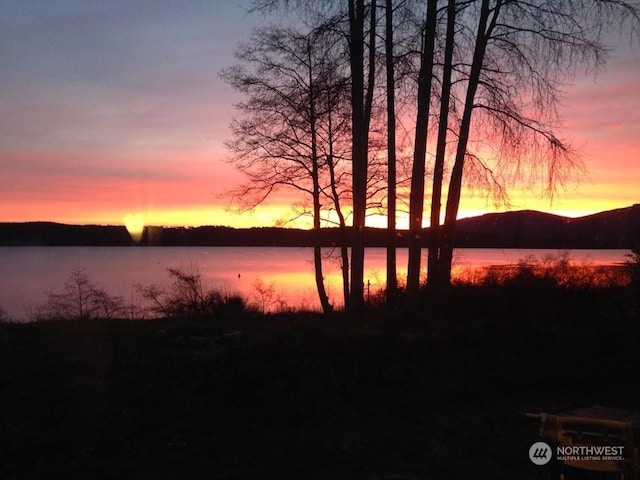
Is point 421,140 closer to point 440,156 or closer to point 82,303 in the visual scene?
point 440,156

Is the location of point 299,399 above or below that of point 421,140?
below

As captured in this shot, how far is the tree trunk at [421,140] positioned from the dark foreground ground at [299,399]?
455 cm

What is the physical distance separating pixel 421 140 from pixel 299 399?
29.6 ft

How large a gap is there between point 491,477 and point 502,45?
11910mm

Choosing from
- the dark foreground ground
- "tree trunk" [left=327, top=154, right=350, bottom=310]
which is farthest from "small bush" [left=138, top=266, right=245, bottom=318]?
the dark foreground ground

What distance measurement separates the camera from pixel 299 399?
7.31m

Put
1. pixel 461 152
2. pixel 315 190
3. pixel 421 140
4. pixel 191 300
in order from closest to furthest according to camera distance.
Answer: pixel 421 140
pixel 461 152
pixel 191 300
pixel 315 190

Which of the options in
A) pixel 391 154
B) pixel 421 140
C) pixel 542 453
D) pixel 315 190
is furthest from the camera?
pixel 315 190

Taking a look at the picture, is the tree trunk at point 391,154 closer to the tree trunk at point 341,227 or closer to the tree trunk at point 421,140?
the tree trunk at point 421,140

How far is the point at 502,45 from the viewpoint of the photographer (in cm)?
1501

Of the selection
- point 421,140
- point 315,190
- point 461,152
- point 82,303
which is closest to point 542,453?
point 421,140

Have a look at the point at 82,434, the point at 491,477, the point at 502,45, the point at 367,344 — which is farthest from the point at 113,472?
the point at 502,45

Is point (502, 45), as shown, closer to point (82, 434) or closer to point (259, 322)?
point (259, 322)

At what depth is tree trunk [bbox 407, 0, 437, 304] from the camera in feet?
48.7
